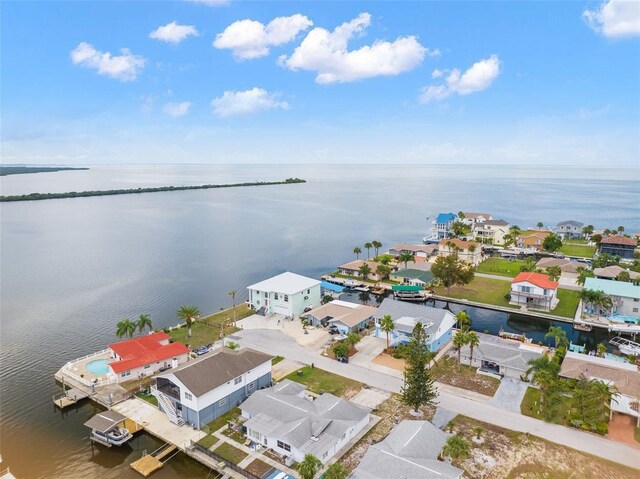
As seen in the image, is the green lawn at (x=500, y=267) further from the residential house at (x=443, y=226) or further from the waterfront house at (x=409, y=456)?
the waterfront house at (x=409, y=456)

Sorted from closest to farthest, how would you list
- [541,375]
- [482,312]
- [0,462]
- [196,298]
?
[0,462]
[541,375]
[482,312]
[196,298]

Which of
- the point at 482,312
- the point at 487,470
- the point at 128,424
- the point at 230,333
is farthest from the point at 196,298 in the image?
the point at 487,470

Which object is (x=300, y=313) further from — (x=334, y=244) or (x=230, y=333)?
(x=334, y=244)

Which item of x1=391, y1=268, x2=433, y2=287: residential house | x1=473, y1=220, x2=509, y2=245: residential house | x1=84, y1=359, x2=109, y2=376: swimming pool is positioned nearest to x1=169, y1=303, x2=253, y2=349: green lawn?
x1=84, y1=359, x2=109, y2=376: swimming pool

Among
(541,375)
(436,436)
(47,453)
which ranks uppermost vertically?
(541,375)

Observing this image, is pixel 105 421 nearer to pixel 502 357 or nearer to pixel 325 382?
pixel 325 382

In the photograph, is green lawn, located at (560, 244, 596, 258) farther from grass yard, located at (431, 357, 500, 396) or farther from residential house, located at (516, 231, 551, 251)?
grass yard, located at (431, 357, 500, 396)

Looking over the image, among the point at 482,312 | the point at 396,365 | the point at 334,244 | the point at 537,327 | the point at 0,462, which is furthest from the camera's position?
the point at 334,244

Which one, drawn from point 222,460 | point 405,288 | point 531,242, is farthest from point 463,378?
point 531,242
